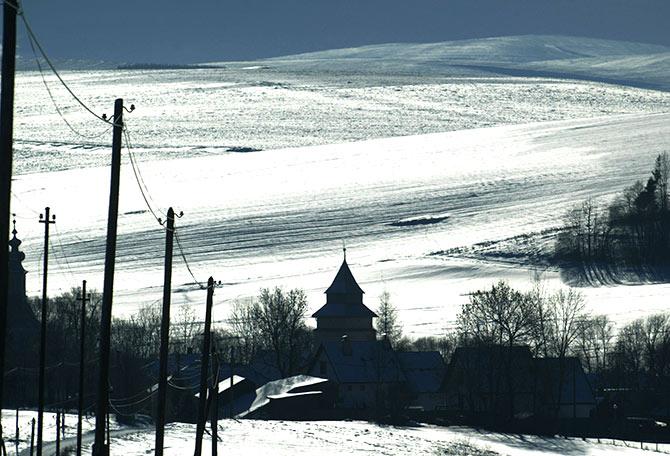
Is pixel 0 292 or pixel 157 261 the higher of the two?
pixel 157 261

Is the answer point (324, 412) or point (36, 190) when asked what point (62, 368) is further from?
point (36, 190)

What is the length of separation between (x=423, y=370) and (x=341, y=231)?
73072 mm

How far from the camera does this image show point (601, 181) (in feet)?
596

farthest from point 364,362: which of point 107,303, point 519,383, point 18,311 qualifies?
point 107,303

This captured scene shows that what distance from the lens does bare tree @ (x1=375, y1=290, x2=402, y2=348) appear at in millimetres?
113938

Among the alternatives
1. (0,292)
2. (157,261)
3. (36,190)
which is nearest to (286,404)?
(0,292)

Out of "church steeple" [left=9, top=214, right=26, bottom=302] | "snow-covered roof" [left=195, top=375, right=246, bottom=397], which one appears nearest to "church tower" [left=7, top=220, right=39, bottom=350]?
"church steeple" [left=9, top=214, right=26, bottom=302]

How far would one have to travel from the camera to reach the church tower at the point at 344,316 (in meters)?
107

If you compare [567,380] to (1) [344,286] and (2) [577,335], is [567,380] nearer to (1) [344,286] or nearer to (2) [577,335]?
(2) [577,335]

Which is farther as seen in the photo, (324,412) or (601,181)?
(601,181)

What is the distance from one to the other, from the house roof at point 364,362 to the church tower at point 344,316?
11506mm

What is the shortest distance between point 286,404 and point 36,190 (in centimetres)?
12087

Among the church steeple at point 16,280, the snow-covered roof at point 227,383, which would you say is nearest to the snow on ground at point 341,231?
the snow-covered roof at point 227,383

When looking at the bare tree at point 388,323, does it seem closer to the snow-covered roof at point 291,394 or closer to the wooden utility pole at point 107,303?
the snow-covered roof at point 291,394
